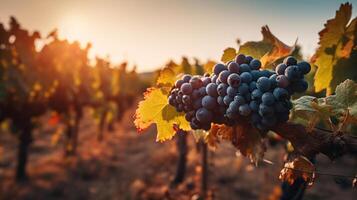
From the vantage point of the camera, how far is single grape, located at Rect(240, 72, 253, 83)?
1.57m

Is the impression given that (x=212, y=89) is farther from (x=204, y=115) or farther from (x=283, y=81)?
(x=283, y=81)

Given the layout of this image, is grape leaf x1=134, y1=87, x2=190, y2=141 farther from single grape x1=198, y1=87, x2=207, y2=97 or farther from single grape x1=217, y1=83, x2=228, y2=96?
single grape x1=217, y1=83, x2=228, y2=96

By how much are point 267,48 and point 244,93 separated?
529 millimetres

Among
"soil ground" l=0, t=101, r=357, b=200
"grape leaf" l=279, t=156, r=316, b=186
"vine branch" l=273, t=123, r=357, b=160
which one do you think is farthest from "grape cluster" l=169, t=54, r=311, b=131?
"soil ground" l=0, t=101, r=357, b=200

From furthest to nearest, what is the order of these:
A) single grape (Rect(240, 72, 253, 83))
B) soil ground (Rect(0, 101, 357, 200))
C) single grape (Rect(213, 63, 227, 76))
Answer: soil ground (Rect(0, 101, 357, 200)), single grape (Rect(213, 63, 227, 76)), single grape (Rect(240, 72, 253, 83))

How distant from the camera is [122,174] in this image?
10.3 meters

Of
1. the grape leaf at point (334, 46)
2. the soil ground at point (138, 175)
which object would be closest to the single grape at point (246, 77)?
the grape leaf at point (334, 46)

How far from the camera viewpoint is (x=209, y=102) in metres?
1.61

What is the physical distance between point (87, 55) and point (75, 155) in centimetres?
350

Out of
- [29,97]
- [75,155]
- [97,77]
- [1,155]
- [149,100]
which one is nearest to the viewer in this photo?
[149,100]

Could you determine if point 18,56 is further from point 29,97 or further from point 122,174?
point 122,174

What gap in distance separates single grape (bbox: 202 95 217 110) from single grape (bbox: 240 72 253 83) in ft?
0.52

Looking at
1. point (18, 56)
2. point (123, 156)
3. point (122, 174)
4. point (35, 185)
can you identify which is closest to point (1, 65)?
point (18, 56)

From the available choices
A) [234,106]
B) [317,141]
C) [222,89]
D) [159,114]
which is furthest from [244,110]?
[159,114]
